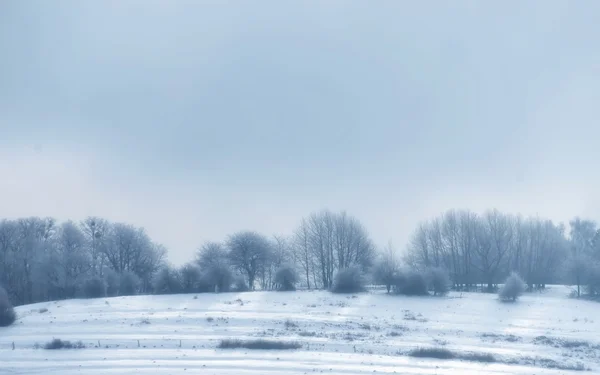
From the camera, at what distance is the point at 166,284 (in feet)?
184

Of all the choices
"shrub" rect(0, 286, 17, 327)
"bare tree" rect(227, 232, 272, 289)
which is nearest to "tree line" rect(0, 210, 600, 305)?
"bare tree" rect(227, 232, 272, 289)

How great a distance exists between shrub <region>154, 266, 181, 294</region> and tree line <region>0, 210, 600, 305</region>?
6.78m

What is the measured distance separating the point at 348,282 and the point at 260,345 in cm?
2573

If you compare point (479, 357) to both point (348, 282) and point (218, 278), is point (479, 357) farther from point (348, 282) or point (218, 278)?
point (218, 278)

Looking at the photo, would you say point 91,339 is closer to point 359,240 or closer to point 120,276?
point 120,276

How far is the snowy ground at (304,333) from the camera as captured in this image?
86.9ft

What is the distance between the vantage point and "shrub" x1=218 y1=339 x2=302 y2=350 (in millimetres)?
30578

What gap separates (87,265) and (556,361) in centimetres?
5462

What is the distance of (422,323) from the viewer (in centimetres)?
3956

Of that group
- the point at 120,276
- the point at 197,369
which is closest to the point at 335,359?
the point at 197,369

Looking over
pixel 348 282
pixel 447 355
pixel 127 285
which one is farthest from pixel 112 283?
pixel 447 355

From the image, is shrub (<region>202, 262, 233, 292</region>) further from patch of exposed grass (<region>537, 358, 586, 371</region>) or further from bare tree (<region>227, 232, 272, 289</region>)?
patch of exposed grass (<region>537, 358, 586, 371</region>)

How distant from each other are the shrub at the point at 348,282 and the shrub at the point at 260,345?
81.0 feet

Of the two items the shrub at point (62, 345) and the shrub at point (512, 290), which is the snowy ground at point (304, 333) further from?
the shrub at point (512, 290)
